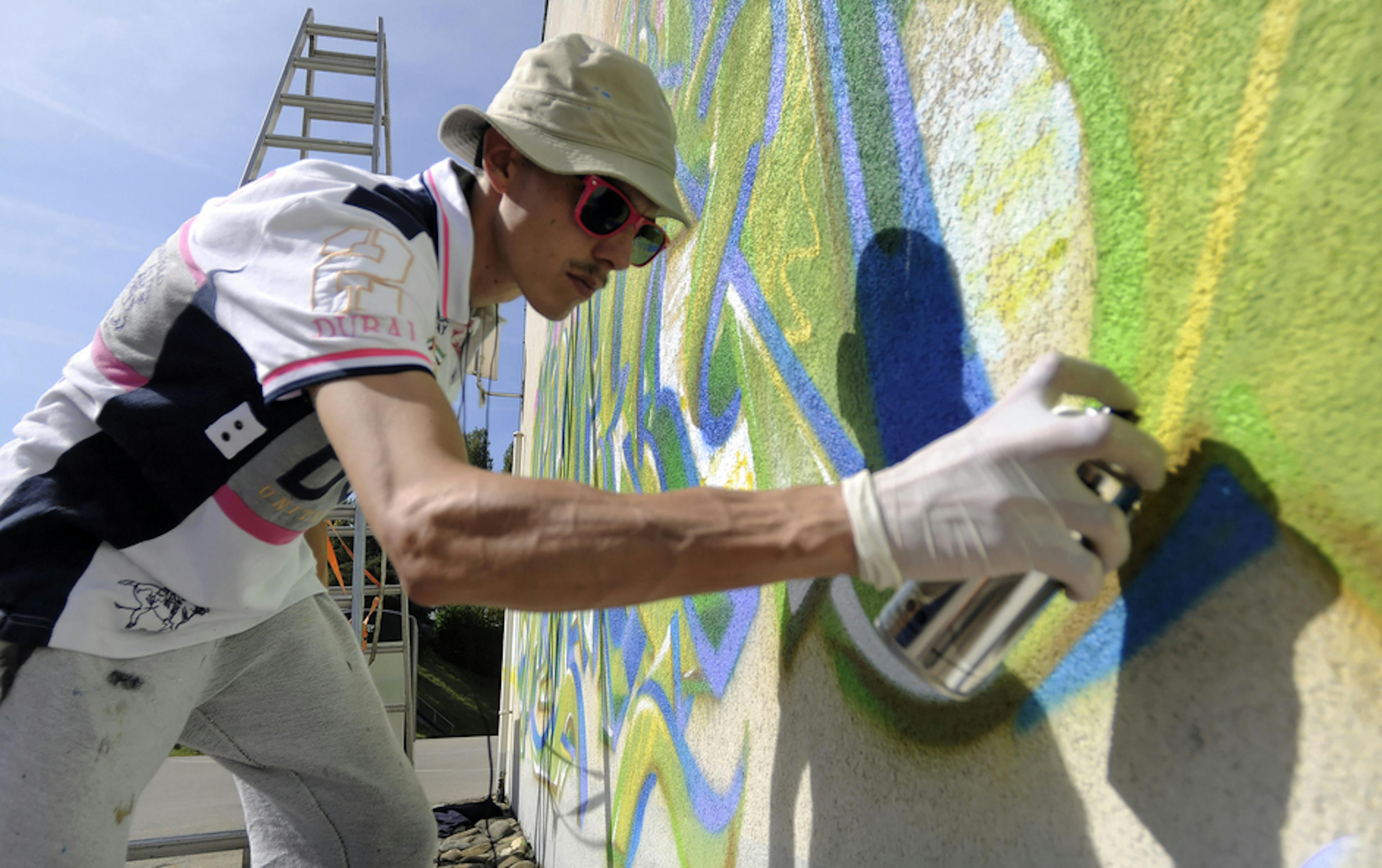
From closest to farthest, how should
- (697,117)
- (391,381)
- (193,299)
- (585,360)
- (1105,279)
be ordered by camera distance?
(1105,279)
(391,381)
(193,299)
(697,117)
(585,360)

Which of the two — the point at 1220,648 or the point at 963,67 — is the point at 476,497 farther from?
the point at 963,67

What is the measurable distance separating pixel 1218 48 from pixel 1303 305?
0.83 ft

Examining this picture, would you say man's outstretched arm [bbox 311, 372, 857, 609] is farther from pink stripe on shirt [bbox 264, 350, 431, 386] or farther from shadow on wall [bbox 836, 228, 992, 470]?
shadow on wall [bbox 836, 228, 992, 470]

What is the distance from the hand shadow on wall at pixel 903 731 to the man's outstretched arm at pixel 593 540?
332 mm

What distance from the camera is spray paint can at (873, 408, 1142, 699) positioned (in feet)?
2.47

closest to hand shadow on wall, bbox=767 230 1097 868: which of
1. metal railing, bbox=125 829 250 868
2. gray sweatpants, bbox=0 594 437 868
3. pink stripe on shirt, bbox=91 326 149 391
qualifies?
gray sweatpants, bbox=0 594 437 868

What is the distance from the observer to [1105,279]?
855 millimetres

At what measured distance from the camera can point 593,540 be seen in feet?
2.63

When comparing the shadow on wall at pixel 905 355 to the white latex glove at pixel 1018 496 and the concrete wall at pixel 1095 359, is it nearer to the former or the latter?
the concrete wall at pixel 1095 359

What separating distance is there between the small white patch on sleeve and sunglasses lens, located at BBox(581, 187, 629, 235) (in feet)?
2.11

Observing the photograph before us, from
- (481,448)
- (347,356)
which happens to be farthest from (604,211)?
(481,448)

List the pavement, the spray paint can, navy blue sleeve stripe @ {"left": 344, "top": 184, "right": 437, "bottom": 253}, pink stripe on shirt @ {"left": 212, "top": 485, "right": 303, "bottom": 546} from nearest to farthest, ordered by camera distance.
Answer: the spray paint can → navy blue sleeve stripe @ {"left": 344, "top": 184, "right": 437, "bottom": 253} → pink stripe on shirt @ {"left": 212, "top": 485, "right": 303, "bottom": 546} → the pavement

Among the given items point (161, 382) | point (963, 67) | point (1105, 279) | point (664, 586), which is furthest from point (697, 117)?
point (664, 586)

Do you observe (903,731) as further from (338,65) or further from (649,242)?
(338,65)
